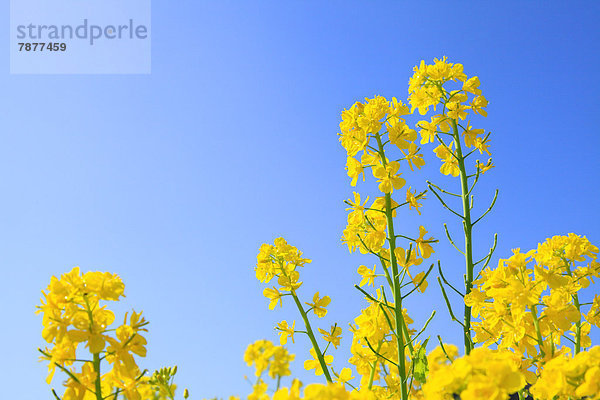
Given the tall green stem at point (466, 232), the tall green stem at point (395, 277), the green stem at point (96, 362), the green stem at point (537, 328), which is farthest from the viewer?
the tall green stem at point (466, 232)

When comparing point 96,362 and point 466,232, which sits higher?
point 466,232

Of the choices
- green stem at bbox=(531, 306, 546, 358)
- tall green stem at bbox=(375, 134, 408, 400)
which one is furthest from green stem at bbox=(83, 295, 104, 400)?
green stem at bbox=(531, 306, 546, 358)

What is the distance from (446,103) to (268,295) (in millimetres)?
1851

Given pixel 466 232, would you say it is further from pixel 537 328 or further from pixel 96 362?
pixel 96 362

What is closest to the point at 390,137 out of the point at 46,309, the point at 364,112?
the point at 364,112

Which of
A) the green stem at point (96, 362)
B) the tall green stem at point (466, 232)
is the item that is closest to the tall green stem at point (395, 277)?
the tall green stem at point (466, 232)

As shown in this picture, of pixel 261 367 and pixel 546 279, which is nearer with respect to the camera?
pixel 261 367

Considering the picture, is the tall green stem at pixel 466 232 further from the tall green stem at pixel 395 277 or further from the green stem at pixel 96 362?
the green stem at pixel 96 362

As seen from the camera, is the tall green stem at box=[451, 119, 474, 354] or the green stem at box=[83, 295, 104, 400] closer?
the green stem at box=[83, 295, 104, 400]

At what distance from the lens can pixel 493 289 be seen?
2.72m

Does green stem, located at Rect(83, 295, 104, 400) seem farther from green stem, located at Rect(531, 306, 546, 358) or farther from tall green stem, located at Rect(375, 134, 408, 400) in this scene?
green stem, located at Rect(531, 306, 546, 358)

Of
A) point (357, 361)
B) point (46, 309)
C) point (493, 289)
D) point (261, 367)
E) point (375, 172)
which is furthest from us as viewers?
point (357, 361)

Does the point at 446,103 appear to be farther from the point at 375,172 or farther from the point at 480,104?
the point at 375,172

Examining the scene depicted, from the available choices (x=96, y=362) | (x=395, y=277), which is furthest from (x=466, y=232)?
(x=96, y=362)
